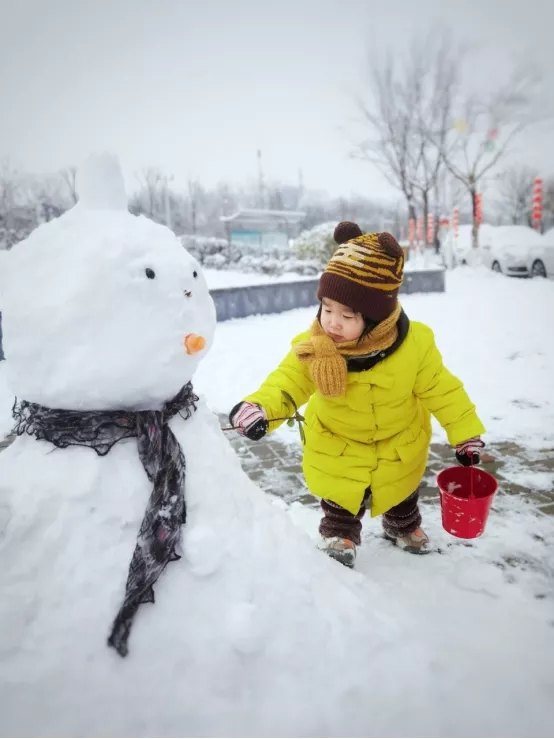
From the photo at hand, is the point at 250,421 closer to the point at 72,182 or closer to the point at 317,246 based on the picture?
the point at 72,182

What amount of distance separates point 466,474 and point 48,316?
5.90ft

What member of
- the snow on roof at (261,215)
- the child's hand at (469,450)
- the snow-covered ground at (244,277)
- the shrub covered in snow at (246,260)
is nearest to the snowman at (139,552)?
the child's hand at (469,450)

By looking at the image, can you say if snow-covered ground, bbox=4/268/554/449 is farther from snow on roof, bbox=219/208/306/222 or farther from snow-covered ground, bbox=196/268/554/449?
snow on roof, bbox=219/208/306/222

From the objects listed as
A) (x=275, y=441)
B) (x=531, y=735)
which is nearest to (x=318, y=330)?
(x=531, y=735)

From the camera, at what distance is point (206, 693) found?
132 centimetres

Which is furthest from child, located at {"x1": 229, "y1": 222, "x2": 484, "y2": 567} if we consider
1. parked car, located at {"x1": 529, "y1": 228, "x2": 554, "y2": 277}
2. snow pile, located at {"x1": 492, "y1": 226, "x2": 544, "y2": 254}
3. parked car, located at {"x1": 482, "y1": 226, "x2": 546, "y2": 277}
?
snow pile, located at {"x1": 492, "y1": 226, "x2": 544, "y2": 254}

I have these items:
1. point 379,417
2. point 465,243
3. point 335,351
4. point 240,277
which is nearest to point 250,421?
point 335,351

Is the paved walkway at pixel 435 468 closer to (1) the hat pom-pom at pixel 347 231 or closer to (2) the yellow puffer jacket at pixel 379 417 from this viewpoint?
(2) the yellow puffer jacket at pixel 379 417

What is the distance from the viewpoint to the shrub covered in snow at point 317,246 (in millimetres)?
14719

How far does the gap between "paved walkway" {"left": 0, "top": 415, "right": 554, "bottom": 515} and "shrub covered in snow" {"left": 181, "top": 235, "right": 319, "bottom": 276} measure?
942cm

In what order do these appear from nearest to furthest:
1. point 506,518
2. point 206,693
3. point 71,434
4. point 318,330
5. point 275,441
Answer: point 206,693 → point 71,434 → point 318,330 → point 506,518 → point 275,441

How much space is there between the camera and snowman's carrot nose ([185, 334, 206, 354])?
5.25ft

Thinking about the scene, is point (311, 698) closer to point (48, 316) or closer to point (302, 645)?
point (302, 645)

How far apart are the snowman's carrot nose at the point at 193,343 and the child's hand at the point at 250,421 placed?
17.4 inches
